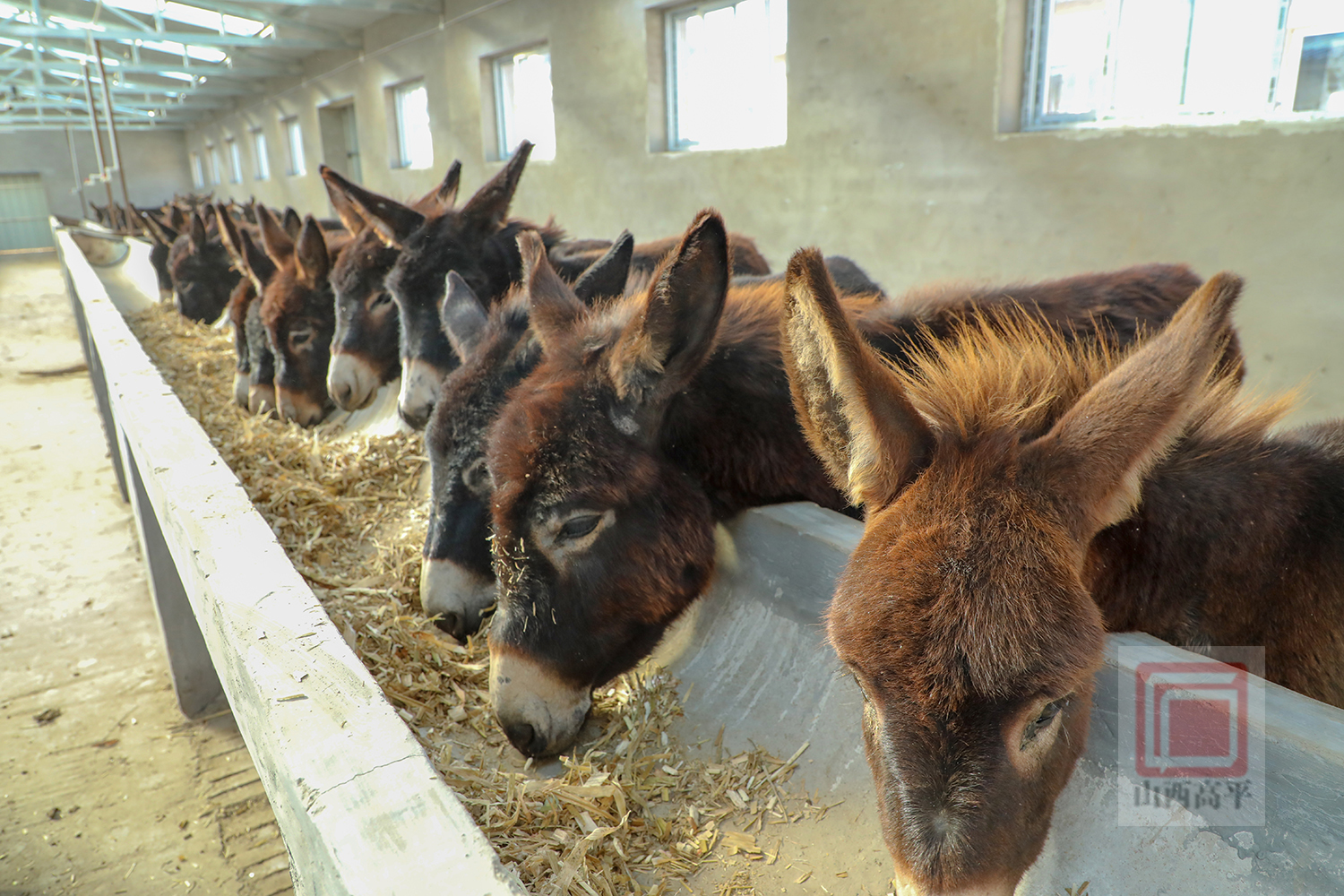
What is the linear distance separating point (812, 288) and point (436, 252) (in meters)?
3.21

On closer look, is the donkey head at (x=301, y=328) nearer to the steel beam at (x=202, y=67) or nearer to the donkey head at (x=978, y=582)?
the donkey head at (x=978, y=582)

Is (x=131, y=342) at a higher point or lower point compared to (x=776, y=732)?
higher

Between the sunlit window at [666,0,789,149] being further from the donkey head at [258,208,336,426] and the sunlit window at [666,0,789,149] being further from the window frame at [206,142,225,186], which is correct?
the window frame at [206,142,225,186]

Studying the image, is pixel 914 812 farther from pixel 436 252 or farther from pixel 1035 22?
pixel 1035 22

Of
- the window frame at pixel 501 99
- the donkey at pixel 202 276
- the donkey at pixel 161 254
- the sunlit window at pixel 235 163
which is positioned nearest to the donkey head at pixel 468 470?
the donkey at pixel 202 276

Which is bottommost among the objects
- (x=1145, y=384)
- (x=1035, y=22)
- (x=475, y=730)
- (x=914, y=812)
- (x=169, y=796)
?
(x=169, y=796)

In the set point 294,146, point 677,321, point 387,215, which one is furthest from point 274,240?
point 294,146

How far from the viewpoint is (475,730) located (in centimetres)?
225

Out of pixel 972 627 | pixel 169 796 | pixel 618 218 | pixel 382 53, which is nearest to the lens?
pixel 972 627

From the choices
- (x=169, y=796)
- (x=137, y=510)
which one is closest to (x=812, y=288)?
(x=169, y=796)

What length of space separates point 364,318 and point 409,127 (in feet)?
42.7

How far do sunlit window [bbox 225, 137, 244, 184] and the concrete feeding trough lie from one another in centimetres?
3173

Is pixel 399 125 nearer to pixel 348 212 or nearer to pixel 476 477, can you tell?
pixel 348 212

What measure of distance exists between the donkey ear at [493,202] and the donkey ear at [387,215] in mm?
270
